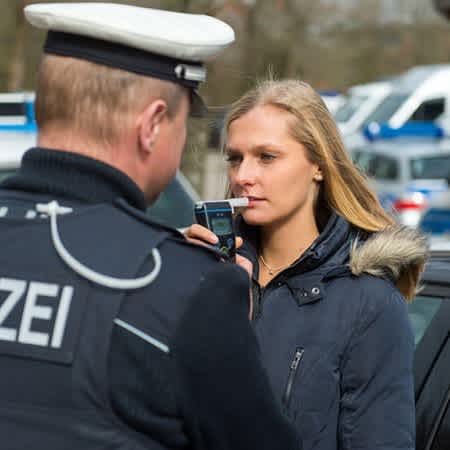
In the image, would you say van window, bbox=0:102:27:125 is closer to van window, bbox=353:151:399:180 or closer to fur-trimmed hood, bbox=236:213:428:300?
fur-trimmed hood, bbox=236:213:428:300

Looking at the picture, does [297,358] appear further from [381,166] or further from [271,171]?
[381,166]

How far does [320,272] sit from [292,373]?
0.24 m

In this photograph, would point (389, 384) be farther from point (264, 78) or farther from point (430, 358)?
point (264, 78)

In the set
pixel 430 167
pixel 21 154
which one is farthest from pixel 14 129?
pixel 430 167

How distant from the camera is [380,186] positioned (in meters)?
14.9

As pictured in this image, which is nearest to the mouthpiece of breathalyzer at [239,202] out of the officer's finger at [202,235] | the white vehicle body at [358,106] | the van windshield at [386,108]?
the officer's finger at [202,235]

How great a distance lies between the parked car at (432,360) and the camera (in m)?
2.66

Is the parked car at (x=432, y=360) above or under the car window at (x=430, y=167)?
above

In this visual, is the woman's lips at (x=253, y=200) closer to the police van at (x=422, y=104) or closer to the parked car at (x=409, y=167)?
the parked car at (x=409, y=167)

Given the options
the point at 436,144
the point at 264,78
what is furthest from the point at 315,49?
the point at 264,78

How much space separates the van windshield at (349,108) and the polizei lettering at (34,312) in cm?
2019

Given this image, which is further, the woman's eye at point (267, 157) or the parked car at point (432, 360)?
the parked car at point (432, 360)

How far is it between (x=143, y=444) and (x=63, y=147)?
452 millimetres

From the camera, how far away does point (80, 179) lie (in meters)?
1.57
